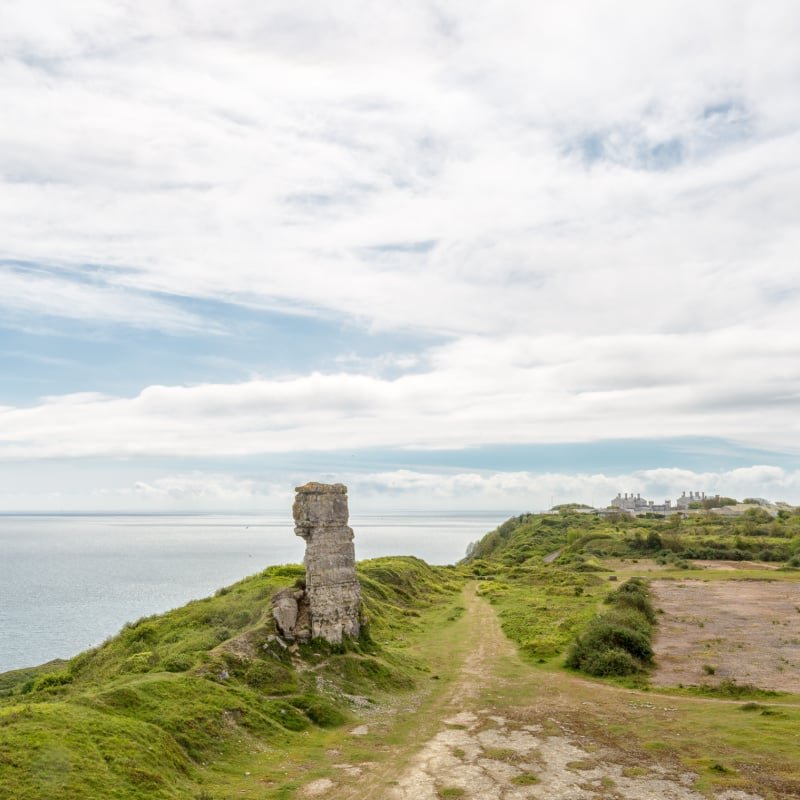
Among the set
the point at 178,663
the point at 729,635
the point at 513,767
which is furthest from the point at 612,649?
the point at 178,663

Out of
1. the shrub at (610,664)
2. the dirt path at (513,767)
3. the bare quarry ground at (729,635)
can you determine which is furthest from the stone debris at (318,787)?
the bare quarry ground at (729,635)

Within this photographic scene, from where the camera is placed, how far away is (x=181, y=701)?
66.0 feet

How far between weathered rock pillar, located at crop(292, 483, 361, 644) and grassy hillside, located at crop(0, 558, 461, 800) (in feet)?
3.10

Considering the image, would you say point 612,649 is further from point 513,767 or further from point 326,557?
point 513,767

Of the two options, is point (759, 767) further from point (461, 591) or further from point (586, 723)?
point (461, 591)

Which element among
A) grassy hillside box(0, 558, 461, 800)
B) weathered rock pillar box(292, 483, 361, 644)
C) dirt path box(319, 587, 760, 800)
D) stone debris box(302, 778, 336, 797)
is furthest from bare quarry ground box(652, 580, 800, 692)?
stone debris box(302, 778, 336, 797)

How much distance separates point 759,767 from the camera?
19.1 metres

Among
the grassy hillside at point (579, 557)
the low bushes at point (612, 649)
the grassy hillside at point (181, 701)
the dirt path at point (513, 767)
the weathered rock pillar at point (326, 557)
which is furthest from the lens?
the grassy hillside at point (579, 557)

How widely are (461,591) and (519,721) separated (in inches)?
1743

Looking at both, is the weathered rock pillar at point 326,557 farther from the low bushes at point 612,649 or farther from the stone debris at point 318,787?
the low bushes at point 612,649

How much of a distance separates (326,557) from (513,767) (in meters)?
11.5

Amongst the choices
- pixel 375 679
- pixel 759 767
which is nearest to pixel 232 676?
pixel 375 679

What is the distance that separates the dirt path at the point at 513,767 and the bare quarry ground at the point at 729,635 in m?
9.78

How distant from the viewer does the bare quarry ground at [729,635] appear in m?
31.6
